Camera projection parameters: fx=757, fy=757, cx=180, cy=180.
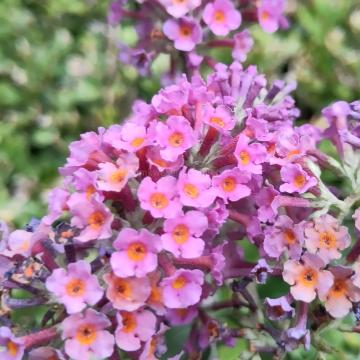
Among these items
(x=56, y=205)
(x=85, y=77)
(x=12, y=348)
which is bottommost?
(x=85, y=77)

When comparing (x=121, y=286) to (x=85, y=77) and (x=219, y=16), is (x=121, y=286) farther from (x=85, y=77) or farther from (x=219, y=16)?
(x=85, y=77)

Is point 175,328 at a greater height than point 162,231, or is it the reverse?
point 162,231

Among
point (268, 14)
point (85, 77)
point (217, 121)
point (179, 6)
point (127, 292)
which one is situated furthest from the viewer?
point (85, 77)

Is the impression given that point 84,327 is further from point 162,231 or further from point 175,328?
point 175,328

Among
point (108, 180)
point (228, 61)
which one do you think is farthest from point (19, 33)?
point (108, 180)

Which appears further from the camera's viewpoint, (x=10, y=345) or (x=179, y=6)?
(x=179, y=6)

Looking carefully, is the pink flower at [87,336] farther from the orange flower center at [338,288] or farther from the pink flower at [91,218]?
the orange flower center at [338,288]

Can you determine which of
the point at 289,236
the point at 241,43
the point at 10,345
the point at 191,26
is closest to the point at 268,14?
the point at 241,43
